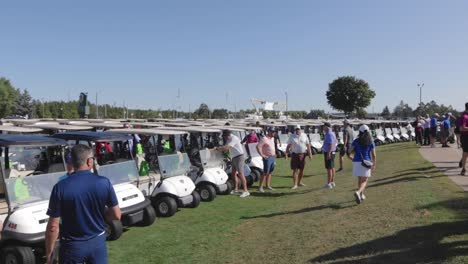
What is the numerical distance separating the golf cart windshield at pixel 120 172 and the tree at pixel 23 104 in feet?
239

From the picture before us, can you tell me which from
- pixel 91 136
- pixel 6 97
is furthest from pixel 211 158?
pixel 6 97

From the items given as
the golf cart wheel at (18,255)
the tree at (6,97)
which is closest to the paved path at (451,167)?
the golf cart wheel at (18,255)

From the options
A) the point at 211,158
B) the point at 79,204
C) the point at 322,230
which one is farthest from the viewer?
the point at 211,158

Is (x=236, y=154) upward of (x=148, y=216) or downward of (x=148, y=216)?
upward

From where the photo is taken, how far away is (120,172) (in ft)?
26.2

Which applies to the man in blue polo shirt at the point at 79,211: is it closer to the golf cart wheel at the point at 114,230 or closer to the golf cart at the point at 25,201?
the golf cart at the point at 25,201

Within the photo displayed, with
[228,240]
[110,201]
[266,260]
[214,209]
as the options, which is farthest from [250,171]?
[110,201]

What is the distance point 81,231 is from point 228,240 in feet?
12.2

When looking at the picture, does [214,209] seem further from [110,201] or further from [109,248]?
[110,201]

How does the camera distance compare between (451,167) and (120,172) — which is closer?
(120,172)

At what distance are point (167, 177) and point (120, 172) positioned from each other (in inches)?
54.9

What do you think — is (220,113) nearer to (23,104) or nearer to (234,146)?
(23,104)

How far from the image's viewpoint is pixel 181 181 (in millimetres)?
9281

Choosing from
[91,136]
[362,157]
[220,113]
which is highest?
[220,113]
